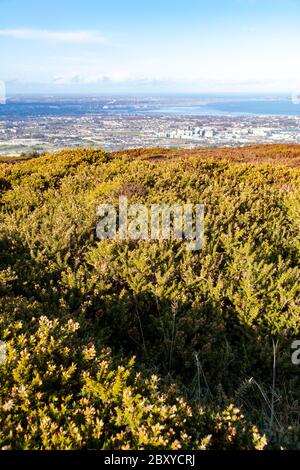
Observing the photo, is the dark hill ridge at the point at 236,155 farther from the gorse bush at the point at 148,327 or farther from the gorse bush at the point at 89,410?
the gorse bush at the point at 89,410

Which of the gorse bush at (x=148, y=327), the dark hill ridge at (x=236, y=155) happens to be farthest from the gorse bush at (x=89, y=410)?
the dark hill ridge at (x=236, y=155)

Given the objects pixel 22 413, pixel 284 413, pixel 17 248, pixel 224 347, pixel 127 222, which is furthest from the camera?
pixel 127 222

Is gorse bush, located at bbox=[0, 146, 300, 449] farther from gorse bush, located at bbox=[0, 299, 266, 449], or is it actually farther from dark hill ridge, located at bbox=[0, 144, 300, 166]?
dark hill ridge, located at bbox=[0, 144, 300, 166]

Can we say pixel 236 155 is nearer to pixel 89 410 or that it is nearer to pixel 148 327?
pixel 148 327

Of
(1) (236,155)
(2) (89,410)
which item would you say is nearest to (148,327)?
(2) (89,410)

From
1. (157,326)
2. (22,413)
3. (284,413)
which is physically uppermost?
(22,413)

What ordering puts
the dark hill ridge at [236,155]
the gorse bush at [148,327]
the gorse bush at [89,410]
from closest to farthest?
the gorse bush at [89,410]
the gorse bush at [148,327]
the dark hill ridge at [236,155]

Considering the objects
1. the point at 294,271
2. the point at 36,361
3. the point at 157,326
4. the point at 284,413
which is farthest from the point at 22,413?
the point at 294,271
